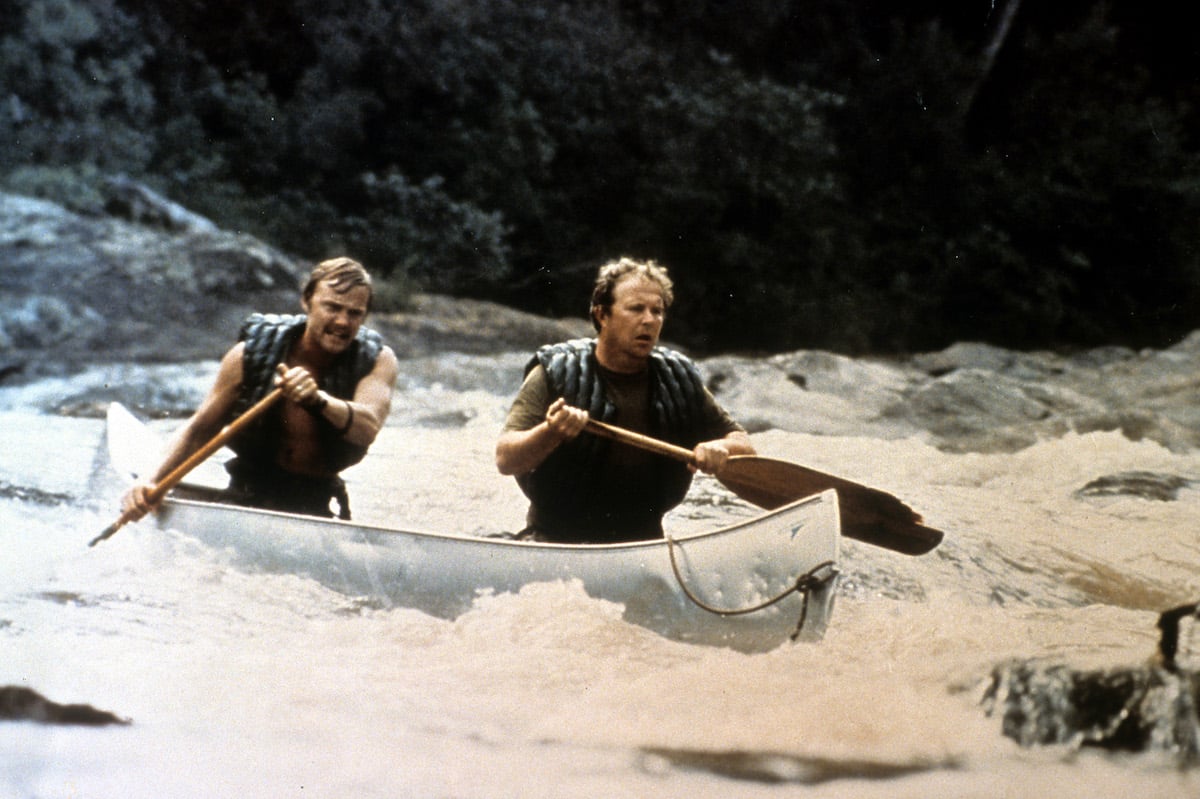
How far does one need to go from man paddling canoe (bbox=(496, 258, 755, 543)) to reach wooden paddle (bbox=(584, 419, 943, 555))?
8cm

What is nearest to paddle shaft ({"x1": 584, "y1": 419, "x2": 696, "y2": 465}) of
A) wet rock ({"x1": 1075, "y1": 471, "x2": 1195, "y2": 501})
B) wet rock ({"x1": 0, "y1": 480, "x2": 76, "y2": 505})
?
wet rock ({"x1": 1075, "y1": 471, "x2": 1195, "y2": 501})

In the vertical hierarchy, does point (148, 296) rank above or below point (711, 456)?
above

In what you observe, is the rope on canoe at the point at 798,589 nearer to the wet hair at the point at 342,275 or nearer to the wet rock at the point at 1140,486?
the wet rock at the point at 1140,486

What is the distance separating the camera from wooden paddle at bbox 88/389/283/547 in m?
1.83

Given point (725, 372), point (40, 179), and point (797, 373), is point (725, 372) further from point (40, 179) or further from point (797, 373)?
point (40, 179)

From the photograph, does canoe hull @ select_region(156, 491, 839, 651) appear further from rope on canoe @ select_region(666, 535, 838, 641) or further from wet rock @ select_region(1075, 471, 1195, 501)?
wet rock @ select_region(1075, 471, 1195, 501)

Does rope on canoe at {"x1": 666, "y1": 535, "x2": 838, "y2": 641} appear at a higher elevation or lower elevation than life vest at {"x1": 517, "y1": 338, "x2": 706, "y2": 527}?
lower

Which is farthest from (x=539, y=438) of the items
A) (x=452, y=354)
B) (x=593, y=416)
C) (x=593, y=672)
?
(x=452, y=354)

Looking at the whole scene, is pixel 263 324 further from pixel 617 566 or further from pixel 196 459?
pixel 617 566

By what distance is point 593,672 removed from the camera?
1.45 meters

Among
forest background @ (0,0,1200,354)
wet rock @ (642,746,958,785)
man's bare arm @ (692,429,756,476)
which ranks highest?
forest background @ (0,0,1200,354)

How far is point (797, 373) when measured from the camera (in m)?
2.40

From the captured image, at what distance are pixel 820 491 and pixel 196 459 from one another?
983 millimetres

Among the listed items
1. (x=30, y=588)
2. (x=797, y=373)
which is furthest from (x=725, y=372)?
(x=30, y=588)
